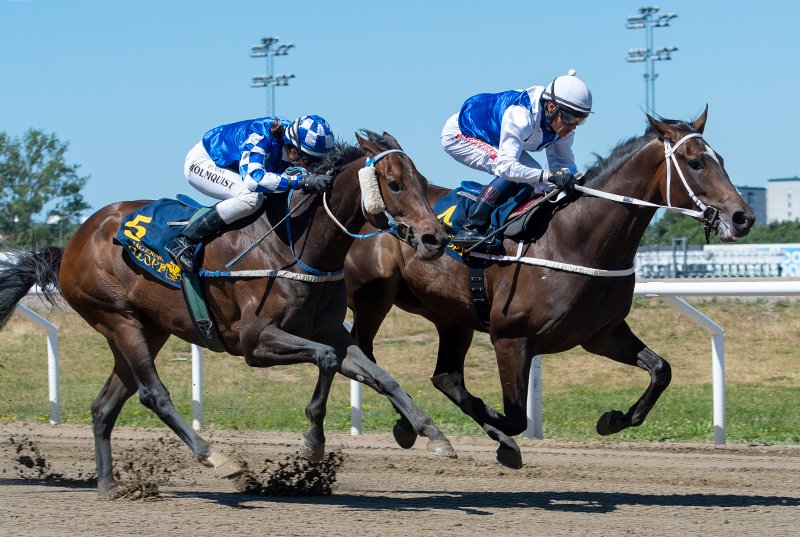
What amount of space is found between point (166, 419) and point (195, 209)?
45.7 inches

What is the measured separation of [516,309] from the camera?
19.9 ft

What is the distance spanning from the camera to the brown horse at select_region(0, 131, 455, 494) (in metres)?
5.30

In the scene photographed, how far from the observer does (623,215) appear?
5926 mm

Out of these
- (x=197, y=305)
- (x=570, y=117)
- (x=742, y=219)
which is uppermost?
(x=570, y=117)

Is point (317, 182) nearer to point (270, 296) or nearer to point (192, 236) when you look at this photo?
point (270, 296)

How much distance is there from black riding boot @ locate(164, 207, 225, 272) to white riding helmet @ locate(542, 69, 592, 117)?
192 centimetres

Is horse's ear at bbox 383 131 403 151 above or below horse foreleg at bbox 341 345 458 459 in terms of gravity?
above

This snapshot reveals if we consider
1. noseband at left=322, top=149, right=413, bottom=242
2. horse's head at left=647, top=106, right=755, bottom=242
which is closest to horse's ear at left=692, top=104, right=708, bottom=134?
horse's head at left=647, top=106, right=755, bottom=242

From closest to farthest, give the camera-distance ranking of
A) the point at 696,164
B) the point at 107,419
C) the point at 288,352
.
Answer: the point at 288,352 → the point at 696,164 → the point at 107,419

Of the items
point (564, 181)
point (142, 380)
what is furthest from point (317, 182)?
point (142, 380)

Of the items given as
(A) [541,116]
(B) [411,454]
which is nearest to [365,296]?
(B) [411,454]

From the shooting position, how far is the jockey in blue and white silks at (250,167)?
5723mm

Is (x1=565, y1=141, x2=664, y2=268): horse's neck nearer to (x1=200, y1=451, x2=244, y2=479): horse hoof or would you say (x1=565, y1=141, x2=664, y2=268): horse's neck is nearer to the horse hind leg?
(x1=200, y1=451, x2=244, y2=479): horse hoof

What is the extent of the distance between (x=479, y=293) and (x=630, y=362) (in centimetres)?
Answer: 91
